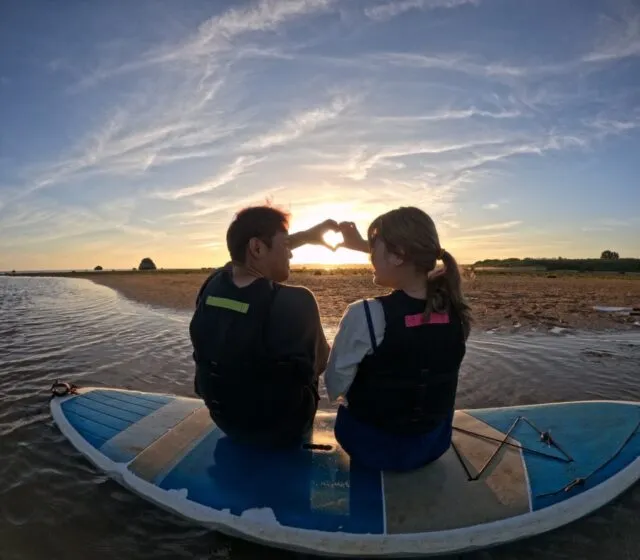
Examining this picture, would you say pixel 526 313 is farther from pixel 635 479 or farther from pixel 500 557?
pixel 500 557

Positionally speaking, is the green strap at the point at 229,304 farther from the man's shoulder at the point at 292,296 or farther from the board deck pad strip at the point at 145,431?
the board deck pad strip at the point at 145,431

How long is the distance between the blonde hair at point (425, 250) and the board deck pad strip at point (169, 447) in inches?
88.9

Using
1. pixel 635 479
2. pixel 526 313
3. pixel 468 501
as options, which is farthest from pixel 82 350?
pixel 526 313

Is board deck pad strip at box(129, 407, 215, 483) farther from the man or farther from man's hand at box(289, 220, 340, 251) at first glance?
man's hand at box(289, 220, 340, 251)

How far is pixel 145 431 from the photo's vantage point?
4016 millimetres

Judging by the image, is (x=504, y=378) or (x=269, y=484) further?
(x=504, y=378)

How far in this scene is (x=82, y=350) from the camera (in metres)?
8.89

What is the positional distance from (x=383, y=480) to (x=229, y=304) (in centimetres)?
162

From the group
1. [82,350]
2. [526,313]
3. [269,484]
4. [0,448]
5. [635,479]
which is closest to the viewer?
[269,484]

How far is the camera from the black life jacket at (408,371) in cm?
277

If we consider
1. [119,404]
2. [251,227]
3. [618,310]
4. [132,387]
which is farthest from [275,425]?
[618,310]

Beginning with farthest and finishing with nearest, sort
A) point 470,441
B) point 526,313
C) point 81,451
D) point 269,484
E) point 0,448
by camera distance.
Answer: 1. point 526,313
2. point 0,448
3. point 81,451
4. point 470,441
5. point 269,484

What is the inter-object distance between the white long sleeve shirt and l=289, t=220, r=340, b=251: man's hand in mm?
1025

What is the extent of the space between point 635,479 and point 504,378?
12.6ft
